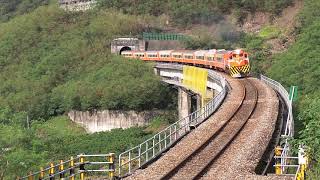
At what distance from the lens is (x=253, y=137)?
25062 mm

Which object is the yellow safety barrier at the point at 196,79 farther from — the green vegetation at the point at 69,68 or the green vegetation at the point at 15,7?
the green vegetation at the point at 15,7

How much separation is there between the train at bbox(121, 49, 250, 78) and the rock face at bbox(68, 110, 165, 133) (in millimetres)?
7681

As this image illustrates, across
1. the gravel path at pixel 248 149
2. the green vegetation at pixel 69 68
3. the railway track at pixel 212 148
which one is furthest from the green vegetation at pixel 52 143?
the gravel path at pixel 248 149

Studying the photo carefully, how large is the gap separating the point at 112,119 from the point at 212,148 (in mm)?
44870

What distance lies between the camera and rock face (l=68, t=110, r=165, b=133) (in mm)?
66750

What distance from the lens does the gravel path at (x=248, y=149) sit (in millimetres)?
19297

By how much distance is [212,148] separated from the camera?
2364 cm

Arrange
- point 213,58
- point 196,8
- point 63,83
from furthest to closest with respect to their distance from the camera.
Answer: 1. point 196,8
2. point 63,83
3. point 213,58

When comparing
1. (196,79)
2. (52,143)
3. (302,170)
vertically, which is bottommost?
(52,143)

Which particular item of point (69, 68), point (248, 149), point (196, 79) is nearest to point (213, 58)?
point (196, 79)

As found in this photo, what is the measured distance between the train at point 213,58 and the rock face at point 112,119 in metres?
7.68

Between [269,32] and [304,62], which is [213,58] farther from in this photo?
[269,32]

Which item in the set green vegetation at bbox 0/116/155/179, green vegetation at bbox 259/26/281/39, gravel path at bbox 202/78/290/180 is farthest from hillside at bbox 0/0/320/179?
gravel path at bbox 202/78/290/180

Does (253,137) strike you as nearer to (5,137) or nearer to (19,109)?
(5,137)
